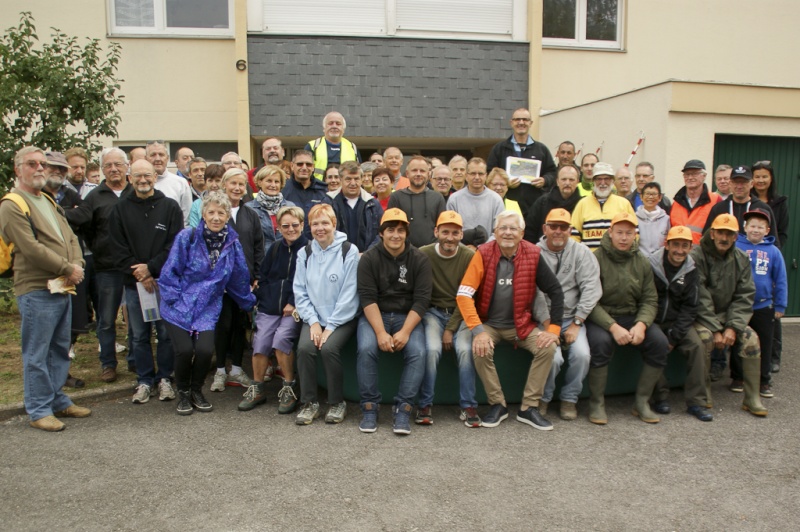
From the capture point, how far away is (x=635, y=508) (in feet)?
13.0

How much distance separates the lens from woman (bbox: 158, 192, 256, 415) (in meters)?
5.59

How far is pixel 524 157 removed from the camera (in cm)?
782

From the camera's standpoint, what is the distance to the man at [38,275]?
502cm

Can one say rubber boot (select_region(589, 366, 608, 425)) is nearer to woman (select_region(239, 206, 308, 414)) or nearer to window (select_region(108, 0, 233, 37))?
woman (select_region(239, 206, 308, 414))

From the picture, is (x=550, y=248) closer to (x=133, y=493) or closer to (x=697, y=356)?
(x=697, y=356)

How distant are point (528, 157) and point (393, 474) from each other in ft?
15.2

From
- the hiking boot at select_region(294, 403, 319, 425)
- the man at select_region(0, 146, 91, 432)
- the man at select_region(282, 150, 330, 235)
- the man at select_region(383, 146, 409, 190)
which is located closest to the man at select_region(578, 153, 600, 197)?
the man at select_region(383, 146, 409, 190)

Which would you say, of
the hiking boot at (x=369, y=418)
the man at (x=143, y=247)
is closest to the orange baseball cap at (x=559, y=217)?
the hiking boot at (x=369, y=418)

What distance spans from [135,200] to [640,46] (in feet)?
36.2

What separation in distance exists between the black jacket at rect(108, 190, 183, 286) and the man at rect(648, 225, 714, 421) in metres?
4.53

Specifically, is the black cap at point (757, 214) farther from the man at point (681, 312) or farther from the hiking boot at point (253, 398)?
the hiking boot at point (253, 398)

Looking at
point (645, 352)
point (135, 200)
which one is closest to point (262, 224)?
point (135, 200)

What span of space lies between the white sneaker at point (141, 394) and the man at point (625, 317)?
3992 millimetres

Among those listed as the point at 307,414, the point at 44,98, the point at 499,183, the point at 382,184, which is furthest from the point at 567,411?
the point at 44,98
